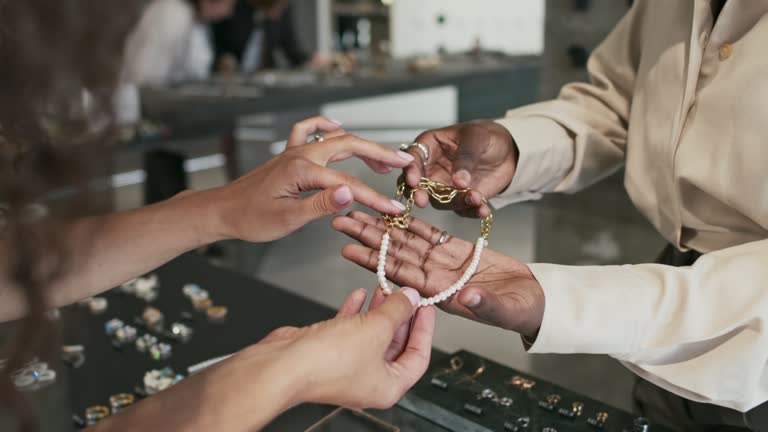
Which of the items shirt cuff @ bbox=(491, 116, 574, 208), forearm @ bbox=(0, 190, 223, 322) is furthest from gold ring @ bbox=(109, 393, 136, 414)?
shirt cuff @ bbox=(491, 116, 574, 208)

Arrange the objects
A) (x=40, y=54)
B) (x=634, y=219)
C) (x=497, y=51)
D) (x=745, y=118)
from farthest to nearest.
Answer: (x=497, y=51), (x=634, y=219), (x=745, y=118), (x=40, y=54)

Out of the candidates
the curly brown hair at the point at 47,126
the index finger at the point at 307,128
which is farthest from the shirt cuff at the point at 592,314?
the curly brown hair at the point at 47,126

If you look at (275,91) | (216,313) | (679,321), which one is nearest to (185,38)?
(275,91)

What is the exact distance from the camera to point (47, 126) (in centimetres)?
43

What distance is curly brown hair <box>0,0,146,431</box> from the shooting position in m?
0.40

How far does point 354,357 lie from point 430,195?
44 cm

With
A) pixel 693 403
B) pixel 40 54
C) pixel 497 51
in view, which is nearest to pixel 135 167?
pixel 497 51

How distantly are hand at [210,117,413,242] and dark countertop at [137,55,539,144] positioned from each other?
4.62 feet

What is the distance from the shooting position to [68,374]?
108 centimetres

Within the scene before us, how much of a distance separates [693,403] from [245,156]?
3.06 m

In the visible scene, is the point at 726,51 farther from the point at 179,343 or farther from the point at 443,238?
the point at 179,343

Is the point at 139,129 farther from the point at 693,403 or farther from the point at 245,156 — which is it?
the point at 693,403

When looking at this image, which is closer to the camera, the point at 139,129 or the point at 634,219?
the point at 634,219

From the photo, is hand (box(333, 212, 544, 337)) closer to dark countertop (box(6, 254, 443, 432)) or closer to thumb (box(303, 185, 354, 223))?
thumb (box(303, 185, 354, 223))
